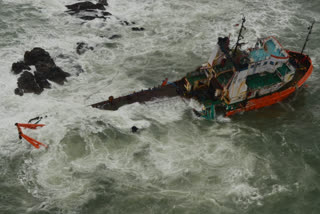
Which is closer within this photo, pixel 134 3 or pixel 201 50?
pixel 201 50

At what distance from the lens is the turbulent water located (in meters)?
21.7

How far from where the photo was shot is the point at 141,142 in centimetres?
2542

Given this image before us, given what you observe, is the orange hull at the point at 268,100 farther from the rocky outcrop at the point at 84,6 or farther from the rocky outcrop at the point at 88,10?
the rocky outcrop at the point at 84,6

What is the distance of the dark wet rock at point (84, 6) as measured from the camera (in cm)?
4297

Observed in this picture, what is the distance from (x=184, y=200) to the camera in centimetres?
2161

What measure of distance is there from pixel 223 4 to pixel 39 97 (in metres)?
30.9

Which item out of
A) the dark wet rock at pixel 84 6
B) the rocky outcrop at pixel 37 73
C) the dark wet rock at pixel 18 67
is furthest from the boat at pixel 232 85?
the dark wet rock at pixel 84 6

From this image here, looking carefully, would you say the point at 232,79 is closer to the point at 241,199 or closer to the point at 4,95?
the point at 241,199

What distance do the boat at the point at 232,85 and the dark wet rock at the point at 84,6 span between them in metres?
19.8

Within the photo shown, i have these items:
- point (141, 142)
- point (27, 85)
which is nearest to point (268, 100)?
point (141, 142)

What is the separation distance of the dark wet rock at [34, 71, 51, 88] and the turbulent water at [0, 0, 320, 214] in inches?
38.1

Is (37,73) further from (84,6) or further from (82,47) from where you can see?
(84,6)

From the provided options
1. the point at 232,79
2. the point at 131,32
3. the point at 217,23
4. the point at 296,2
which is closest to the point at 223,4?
the point at 217,23

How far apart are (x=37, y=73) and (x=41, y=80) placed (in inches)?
36.8
